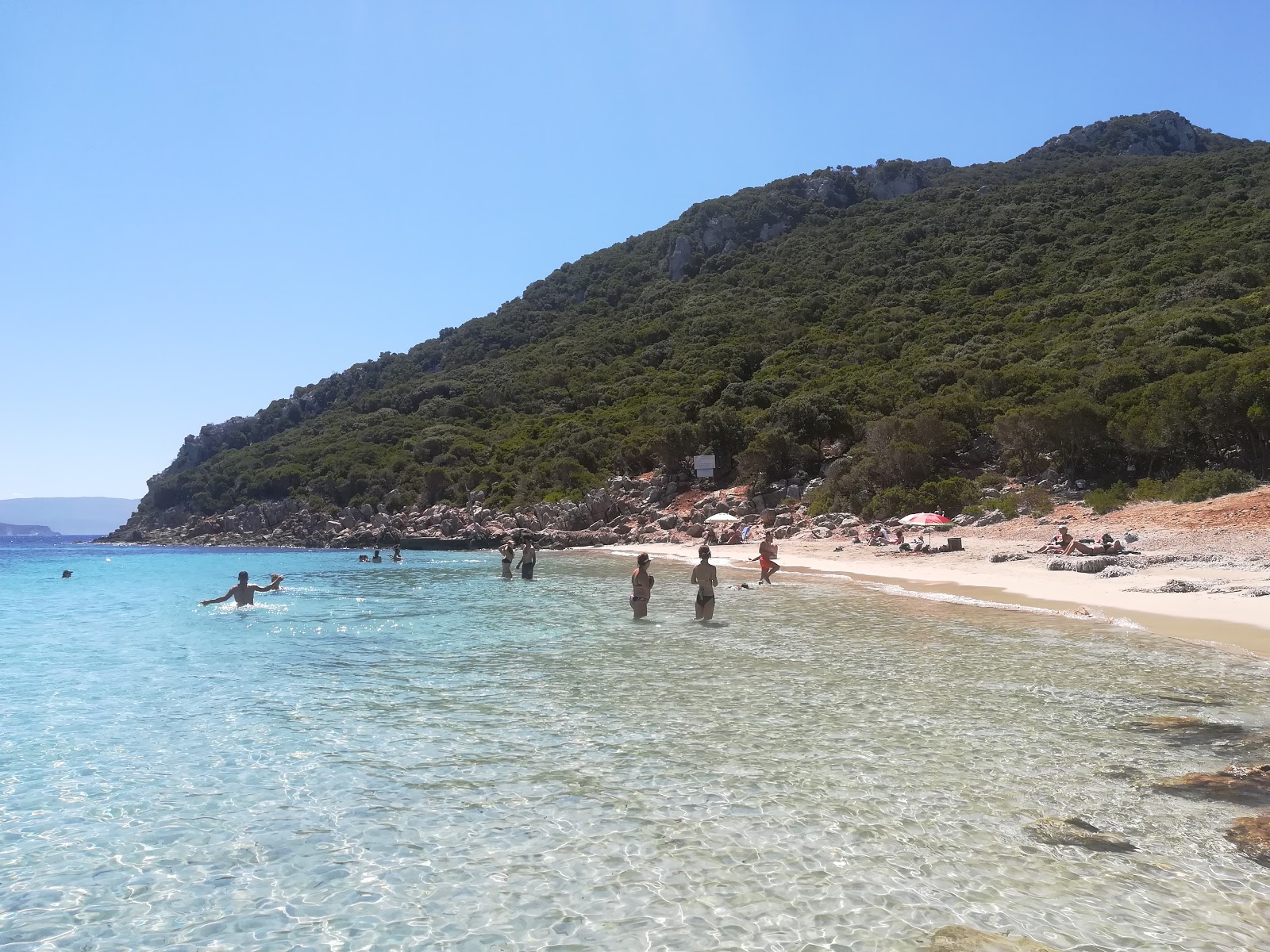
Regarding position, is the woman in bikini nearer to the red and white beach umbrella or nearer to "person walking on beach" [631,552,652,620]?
"person walking on beach" [631,552,652,620]

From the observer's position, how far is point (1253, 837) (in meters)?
5.41

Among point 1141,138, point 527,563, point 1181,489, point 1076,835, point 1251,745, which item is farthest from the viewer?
point 1141,138

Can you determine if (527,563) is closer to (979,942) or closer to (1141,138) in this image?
(979,942)

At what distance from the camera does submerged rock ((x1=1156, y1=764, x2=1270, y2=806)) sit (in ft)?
20.1

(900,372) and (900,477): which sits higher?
(900,372)

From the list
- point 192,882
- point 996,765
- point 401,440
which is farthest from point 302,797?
point 401,440

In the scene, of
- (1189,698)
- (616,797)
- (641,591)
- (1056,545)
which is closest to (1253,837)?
(1189,698)

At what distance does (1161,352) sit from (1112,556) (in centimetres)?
2068

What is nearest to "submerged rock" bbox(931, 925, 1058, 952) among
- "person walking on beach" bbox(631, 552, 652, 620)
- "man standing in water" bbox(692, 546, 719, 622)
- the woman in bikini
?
"man standing in water" bbox(692, 546, 719, 622)

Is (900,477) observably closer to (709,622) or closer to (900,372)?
(900,372)

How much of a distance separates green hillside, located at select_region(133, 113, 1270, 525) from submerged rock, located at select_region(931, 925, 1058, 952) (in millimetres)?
30493

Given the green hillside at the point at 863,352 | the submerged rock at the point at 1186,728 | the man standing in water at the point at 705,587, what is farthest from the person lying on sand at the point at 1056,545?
the submerged rock at the point at 1186,728

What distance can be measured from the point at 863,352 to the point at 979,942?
61040 millimetres

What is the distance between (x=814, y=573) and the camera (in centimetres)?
2658
